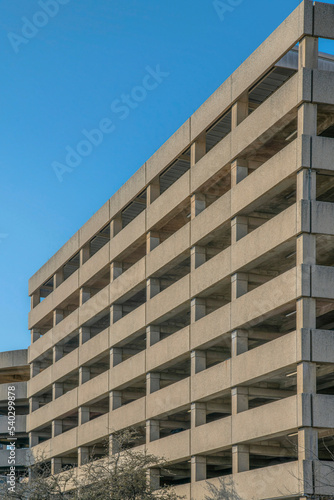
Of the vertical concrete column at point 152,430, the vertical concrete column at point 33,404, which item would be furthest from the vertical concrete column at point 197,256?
the vertical concrete column at point 33,404

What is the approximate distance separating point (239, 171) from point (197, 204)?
435cm

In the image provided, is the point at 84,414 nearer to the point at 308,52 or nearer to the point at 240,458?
the point at 240,458

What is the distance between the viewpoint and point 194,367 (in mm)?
41250

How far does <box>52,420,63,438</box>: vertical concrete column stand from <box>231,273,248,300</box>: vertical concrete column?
2578cm

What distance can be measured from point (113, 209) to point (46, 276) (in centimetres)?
1379

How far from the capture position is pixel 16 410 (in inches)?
2835

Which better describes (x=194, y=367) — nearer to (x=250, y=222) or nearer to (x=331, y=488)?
(x=250, y=222)

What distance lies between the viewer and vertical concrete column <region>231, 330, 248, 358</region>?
37406mm

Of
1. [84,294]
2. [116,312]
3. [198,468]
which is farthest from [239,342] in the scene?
[84,294]

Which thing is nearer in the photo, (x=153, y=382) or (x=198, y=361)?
(x=198, y=361)

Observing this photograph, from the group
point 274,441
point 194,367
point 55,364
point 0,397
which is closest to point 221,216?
point 194,367

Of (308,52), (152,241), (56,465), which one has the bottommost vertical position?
(56,465)

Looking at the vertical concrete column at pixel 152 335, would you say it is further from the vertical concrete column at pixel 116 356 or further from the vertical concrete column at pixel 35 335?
the vertical concrete column at pixel 35 335

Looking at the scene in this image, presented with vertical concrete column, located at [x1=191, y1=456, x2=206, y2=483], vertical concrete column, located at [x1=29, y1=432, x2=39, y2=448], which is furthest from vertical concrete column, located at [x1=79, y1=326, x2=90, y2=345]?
vertical concrete column, located at [x1=191, y1=456, x2=206, y2=483]
